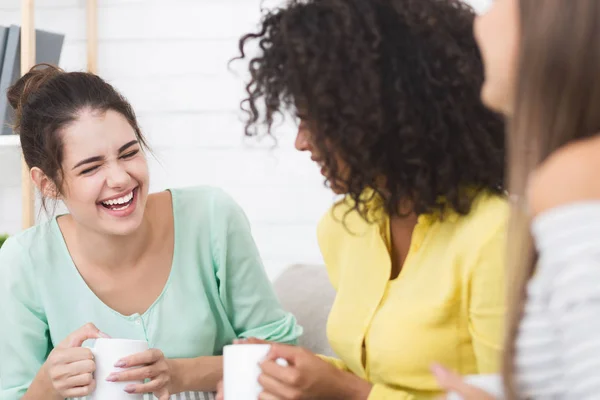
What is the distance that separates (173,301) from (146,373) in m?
0.43

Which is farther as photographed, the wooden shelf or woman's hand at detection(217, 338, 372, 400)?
the wooden shelf

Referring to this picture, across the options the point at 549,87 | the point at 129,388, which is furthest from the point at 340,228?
the point at 549,87

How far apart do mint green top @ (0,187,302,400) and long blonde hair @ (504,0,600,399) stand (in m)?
1.02

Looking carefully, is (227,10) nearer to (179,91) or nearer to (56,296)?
(179,91)

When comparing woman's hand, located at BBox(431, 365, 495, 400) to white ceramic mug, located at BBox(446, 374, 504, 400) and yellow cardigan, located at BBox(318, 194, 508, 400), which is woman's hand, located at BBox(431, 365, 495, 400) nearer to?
white ceramic mug, located at BBox(446, 374, 504, 400)

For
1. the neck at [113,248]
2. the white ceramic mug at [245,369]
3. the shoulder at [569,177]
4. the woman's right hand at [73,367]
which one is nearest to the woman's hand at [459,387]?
the shoulder at [569,177]

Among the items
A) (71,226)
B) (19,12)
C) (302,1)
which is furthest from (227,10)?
(302,1)

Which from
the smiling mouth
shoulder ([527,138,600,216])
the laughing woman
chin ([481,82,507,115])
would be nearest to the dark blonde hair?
the laughing woman

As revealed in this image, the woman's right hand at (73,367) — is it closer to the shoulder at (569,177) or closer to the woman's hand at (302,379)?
the woman's hand at (302,379)

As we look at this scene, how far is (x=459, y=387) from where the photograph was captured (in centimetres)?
82

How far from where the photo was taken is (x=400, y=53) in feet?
3.58

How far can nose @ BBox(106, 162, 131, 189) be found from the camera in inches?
64.4

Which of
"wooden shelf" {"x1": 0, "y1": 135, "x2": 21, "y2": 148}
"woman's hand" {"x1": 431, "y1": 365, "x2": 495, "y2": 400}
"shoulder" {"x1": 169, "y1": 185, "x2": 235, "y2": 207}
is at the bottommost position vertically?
"woman's hand" {"x1": 431, "y1": 365, "x2": 495, "y2": 400}

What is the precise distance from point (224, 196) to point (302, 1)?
2.59ft
